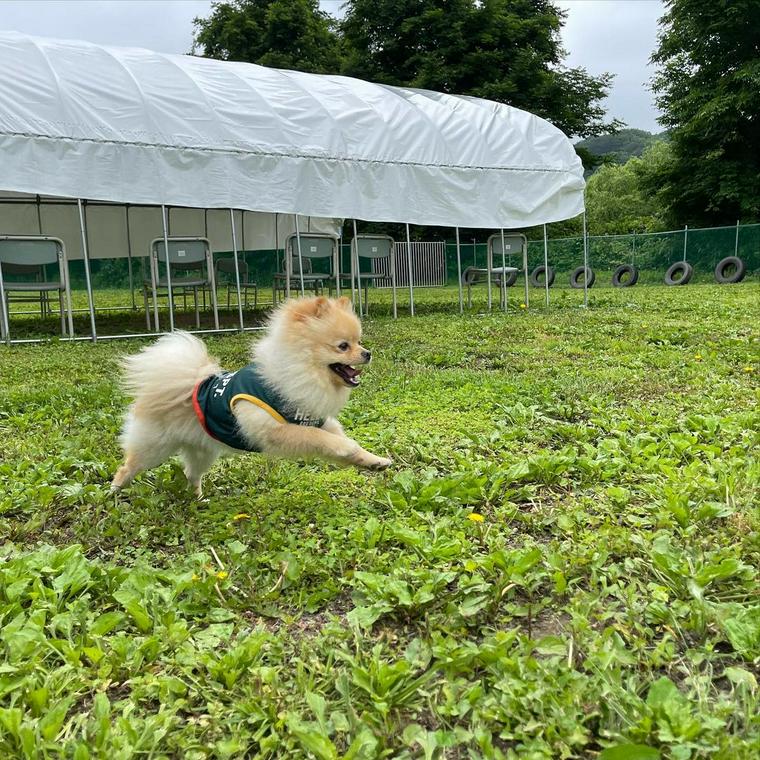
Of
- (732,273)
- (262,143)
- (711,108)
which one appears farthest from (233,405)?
(711,108)

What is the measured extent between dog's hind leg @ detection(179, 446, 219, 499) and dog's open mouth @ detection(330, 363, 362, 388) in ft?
2.20

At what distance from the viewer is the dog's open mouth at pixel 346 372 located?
9.41ft

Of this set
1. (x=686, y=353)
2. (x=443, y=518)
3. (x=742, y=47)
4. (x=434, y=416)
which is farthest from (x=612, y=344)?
(x=742, y=47)

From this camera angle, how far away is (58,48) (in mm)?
8508

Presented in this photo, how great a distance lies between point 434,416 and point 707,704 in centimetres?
279

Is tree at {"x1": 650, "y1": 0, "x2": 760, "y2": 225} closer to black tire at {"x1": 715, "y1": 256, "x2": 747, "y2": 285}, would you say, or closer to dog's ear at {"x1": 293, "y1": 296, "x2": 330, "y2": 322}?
black tire at {"x1": 715, "y1": 256, "x2": 747, "y2": 285}

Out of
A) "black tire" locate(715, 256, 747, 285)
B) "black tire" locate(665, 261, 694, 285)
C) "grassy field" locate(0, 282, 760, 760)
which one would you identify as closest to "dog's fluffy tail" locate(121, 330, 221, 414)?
"grassy field" locate(0, 282, 760, 760)

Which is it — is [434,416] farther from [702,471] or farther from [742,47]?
[742,47]

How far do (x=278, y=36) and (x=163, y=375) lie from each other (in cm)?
3195

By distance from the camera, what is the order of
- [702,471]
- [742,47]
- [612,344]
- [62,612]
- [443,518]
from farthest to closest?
1. [742,47]
2. [612,344]
3. [702,471]
4. [443,518]
5. [62,612]

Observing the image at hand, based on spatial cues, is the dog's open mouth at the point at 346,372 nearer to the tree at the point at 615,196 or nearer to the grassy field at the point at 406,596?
the grassy field at the point at 406,596

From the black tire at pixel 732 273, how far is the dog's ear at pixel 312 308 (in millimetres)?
19217

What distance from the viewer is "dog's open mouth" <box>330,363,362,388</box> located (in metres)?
2.87

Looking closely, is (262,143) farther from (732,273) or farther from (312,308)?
(732,273)
